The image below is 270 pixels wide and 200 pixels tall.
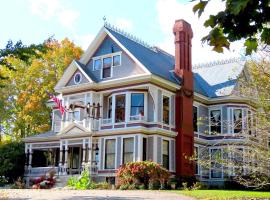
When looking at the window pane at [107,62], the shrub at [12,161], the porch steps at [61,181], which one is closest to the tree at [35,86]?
the shrub at [12,161]

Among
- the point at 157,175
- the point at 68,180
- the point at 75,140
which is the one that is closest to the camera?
the point at 157,175

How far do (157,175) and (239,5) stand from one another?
2101cm

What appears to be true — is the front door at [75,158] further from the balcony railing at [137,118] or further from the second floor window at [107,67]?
the balcony railing at [137,118]

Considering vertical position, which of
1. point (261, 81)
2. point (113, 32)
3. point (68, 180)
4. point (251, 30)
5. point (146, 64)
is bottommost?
point (68, 180)

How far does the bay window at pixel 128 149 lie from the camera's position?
27422 mm

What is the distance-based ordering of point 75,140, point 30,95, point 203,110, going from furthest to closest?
point 30,95
point 203,110
point 75,140

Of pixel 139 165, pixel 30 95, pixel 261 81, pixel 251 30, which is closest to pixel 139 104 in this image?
pixel 139 165

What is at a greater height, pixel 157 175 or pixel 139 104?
pixel 139 104

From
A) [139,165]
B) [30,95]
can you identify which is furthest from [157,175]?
[30,95]

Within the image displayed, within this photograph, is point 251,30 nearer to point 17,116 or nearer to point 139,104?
point 139,104

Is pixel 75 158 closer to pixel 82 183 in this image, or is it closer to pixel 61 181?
pixel 61 181

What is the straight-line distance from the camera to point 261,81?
48.6ft

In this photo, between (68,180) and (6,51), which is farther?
(68,180)

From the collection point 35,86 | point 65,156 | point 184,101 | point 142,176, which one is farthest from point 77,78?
point 35,86
